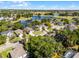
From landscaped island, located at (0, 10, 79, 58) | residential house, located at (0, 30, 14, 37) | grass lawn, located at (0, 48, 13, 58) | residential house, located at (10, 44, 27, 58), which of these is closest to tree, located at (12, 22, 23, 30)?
landscaped island, located at (0, 10, 79, 58)

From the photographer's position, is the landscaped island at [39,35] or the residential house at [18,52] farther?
the residential house at [18,52]

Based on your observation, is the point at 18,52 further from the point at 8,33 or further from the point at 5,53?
the point at 8,33

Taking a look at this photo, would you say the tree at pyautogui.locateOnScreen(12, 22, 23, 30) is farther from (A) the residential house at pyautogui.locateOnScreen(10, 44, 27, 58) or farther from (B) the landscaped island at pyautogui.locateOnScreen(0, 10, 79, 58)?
(A) the residential house at pyautogui.locateOnScreen(10, 44, 27, 58)

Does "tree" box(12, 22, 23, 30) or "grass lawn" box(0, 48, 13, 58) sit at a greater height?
"tree" box(12, 22, 23, 30)

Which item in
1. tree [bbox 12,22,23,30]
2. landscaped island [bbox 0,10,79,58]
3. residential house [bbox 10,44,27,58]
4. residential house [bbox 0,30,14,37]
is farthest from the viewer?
tree [bbox 12,22,23,30]

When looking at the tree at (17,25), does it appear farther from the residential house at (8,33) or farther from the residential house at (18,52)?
the residential house at (18,52)

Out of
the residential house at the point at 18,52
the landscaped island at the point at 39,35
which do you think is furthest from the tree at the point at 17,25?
the residential house at the point at 18,52

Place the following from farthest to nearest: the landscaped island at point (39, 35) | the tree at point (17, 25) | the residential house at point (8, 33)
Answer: the tree at point (17, 25) → the residential house at point (8, 33) → the landscaped island at point (39, 35)

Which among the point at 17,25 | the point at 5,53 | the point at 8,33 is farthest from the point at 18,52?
the point at 17,25

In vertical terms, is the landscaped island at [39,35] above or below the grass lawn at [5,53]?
above

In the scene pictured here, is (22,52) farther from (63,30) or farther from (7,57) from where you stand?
(63,30)
